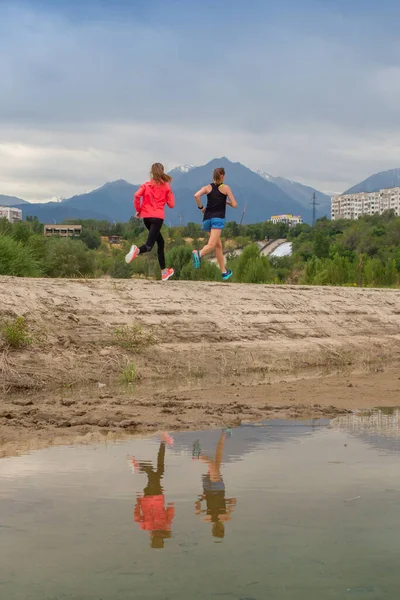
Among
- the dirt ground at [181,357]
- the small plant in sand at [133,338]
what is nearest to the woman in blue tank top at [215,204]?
the dirt ground at [181,357]

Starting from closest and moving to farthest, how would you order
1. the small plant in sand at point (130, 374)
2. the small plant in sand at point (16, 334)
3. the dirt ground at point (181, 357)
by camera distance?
1. the dirt ground at point (181, 357)
2. the small plant in sand at point (16, 334)
3. the small plant in sand at point (130, 374)

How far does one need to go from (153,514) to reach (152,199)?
386 inches

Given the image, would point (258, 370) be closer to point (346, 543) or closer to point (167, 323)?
point (167, 323)

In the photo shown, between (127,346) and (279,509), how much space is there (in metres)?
7.09

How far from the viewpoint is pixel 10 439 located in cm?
644

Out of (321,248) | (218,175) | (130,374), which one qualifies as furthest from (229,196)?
(321,248)

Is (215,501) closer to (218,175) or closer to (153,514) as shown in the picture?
(153,514)

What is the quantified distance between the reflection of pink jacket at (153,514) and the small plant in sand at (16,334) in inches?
239

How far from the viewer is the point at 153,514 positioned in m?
4.17

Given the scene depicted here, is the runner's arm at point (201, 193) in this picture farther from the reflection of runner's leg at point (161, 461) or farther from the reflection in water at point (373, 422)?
the reflection of runner's leg at point (161, 461)

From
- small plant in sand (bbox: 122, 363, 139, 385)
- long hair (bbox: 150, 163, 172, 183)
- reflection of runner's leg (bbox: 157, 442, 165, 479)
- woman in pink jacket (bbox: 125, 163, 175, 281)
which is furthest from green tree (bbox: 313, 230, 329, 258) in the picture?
reflection of runner's leg (bbox: 157, 442, 165, 479)

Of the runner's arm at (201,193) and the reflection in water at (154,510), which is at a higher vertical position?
the runner's arm at (201,193)

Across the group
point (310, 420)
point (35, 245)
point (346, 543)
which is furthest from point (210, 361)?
point (35, 245)

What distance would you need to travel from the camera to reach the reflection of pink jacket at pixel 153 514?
3.95 metres
